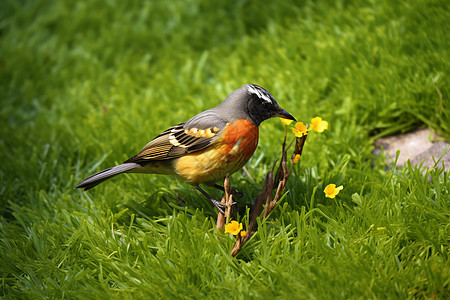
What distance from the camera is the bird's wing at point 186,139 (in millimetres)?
3730

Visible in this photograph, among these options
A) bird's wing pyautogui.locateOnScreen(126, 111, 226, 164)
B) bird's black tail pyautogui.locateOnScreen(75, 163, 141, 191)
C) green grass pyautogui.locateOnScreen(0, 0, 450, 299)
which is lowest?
green grass pyautogui.locateOnScreen(0, 0, 450, 299)

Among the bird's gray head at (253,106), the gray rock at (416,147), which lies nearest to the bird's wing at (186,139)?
the bird's gray head at (253,106)

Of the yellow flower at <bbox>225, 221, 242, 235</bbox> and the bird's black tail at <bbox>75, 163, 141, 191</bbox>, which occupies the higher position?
the bird's black tail at <bbox>75, 163, 141, 191</bbox>

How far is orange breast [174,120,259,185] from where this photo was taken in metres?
3.65

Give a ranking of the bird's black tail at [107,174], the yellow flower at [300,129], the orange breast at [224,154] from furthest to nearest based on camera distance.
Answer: the bird's black tail at [107,174]
the orange breast at [224,154]
the yellow flower at [300,129]

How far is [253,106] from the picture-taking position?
3.78 m

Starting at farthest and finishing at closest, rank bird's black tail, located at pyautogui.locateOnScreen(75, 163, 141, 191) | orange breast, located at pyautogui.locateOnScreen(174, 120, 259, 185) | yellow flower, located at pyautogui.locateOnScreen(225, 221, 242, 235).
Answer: bird's black tail, located at pyautogui.locateOnScreen(75, 163, 141, 191) < orange breast, located at pyautogui.locateOnScreen(174, 120, 259, 185) < yellow flower, located at pyautogui.locateOnScreen(225, 221, 242, 235)

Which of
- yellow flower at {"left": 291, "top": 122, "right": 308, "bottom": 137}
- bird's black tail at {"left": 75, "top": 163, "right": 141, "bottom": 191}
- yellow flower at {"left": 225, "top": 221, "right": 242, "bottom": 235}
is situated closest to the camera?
yellow flower at {"left": 225, "top": 221, "right": 242, "bottom": 235}

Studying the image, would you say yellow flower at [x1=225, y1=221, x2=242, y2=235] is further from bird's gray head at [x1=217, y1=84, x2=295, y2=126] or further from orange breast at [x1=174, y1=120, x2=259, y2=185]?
bird's gray head at [x1=217, y1=84, x2=295, y2=126]

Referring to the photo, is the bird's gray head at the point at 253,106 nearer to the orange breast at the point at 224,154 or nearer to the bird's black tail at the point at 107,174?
the orange breast at the point at 224,154

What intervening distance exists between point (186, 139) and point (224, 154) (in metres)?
0.39

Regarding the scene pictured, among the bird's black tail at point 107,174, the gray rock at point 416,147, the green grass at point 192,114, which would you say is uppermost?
the bird's black tail at point 107,174

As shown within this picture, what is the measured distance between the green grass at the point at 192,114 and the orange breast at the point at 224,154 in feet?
1.06

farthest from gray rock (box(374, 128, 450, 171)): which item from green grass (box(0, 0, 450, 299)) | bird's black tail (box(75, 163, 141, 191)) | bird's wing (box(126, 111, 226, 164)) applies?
bird's black tail (box(75, 163, 141, 191))
